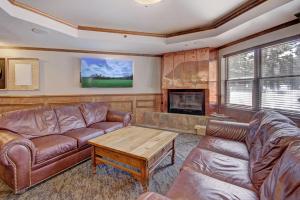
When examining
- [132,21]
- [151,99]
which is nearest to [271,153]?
[132,21]

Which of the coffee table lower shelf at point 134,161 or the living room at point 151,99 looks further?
the coffee table lower shelf at point 134,161

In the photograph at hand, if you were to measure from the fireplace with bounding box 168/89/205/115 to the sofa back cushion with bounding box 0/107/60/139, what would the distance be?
305 cm

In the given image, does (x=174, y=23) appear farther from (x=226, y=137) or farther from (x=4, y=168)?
(x=4, y=168)

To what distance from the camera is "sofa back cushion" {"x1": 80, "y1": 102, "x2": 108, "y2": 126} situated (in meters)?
3.35

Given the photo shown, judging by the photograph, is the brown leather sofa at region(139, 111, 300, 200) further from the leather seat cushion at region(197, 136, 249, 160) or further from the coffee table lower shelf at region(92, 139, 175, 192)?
the coffee table lower shelf at region(92, 139, 175, 192)

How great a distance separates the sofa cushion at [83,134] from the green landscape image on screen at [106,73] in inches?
78.2

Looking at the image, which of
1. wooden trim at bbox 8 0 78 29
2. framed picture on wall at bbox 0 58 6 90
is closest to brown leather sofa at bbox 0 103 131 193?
wooden trim at bbox 8 0 78 29

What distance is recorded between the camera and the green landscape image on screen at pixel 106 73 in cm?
445

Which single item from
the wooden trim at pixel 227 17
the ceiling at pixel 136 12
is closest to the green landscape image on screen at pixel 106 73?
the ceiling at pixel 136 12

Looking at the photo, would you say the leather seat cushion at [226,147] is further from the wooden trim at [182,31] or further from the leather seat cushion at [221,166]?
the wooden trim at [182,31]

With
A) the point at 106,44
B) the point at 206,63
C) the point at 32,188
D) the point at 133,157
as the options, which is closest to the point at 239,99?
the point at 206,63

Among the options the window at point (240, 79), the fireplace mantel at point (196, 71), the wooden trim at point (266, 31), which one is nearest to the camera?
Answer: the wooden trim at point (266, 31)

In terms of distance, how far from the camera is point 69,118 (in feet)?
10.00

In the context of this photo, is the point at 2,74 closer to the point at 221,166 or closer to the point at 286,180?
the point at 221,166
